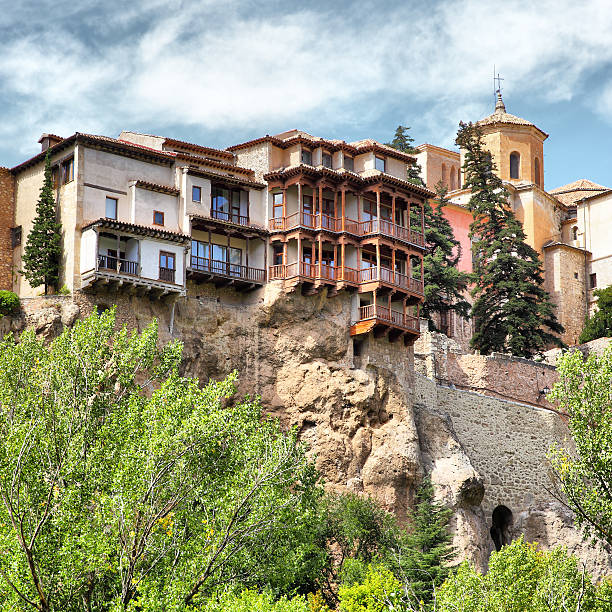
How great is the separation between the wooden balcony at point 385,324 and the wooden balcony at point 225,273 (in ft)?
13.7

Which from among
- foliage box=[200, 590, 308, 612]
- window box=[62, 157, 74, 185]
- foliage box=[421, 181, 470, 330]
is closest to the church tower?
foliage box=[421, 181, 470, 330]

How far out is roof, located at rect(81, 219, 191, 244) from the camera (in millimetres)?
41469

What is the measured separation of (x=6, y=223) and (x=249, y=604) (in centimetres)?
2131

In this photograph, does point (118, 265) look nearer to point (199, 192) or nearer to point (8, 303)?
point (8, 303)

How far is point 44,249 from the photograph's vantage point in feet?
140

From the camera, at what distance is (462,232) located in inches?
2808

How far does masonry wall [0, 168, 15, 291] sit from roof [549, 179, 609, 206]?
4542 centimetres

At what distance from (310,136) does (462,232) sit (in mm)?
23829

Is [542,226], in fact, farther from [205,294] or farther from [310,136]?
[205,294]

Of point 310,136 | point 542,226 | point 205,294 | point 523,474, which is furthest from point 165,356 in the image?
point 542,226

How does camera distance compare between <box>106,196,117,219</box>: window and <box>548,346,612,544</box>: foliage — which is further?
<box>106,196,117,219</box>: window

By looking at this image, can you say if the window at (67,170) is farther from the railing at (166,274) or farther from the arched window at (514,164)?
the arched window at (514,164)

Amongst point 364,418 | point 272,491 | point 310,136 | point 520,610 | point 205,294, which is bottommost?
point 520,610

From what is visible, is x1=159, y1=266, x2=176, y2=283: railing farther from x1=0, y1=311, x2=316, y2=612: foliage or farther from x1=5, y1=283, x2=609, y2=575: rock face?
x1=0, y1=311, x2=316, y2=612: foliage
